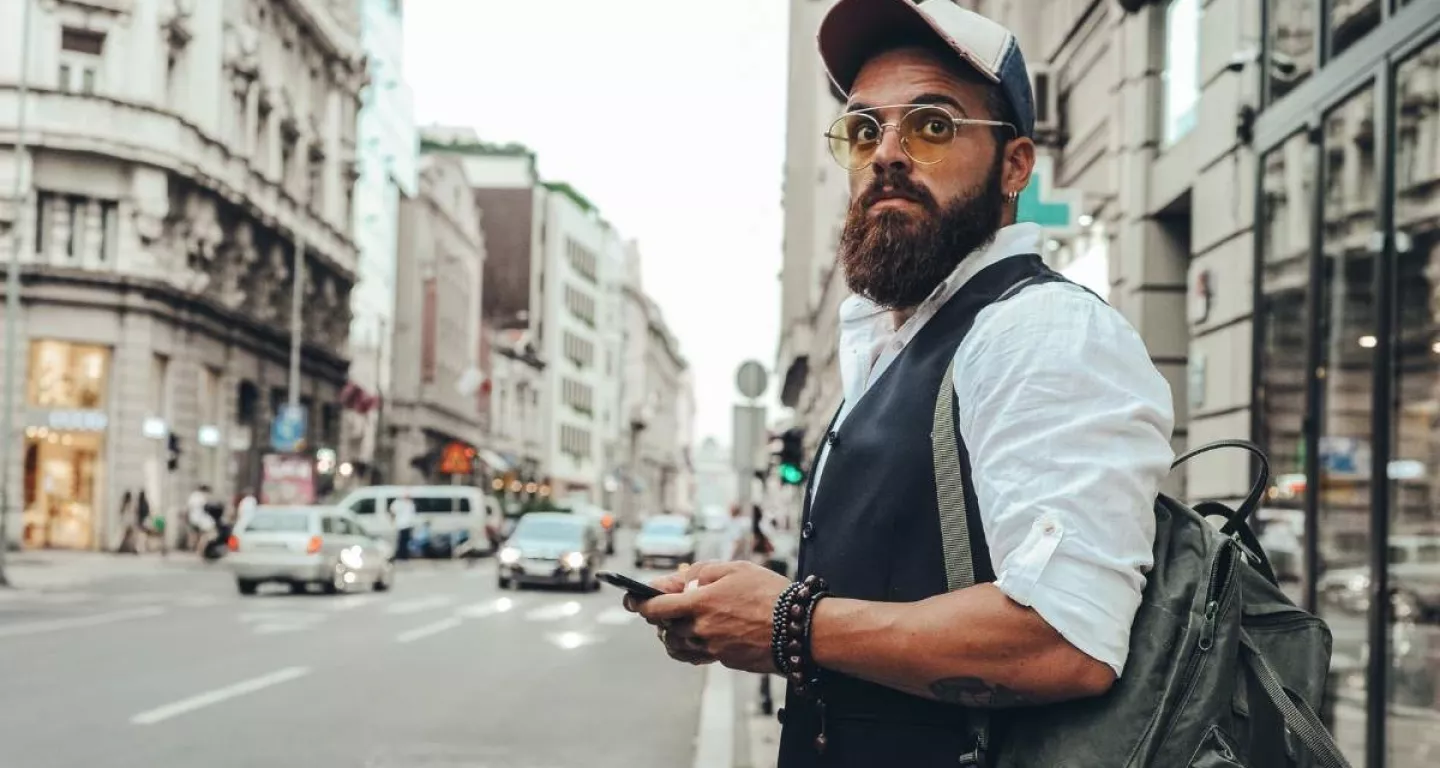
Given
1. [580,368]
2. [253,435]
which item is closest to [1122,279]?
[253,435]

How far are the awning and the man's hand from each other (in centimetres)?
8198

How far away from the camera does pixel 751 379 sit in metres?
19.1

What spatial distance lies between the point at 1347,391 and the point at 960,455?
6.48 m

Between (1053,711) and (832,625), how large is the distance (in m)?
0.27

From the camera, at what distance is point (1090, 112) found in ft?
45.6

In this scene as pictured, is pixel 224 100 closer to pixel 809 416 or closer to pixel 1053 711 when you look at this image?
pixel 809 416

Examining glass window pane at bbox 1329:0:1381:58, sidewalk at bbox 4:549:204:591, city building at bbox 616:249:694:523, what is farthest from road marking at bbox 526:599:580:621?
city building at bbox 616:249:694:523

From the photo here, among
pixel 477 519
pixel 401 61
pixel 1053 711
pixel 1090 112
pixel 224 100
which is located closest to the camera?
pixel 1053 711

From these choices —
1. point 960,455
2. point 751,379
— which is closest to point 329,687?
point 751,379

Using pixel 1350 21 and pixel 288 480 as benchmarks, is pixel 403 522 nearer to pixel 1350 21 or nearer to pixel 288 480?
pixel 288 480

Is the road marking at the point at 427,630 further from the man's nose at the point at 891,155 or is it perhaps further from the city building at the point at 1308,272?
the man's nose at the point at 891,155

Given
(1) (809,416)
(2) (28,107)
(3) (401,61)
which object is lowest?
(1) (809,416)

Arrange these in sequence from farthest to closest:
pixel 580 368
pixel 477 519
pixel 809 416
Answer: pixel 580 368, pixel 809 416, pixel 477 519

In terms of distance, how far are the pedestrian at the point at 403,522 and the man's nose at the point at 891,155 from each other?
1790 inches
